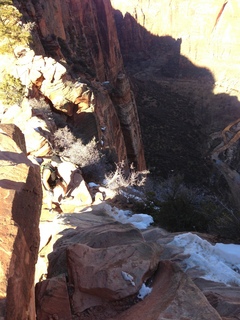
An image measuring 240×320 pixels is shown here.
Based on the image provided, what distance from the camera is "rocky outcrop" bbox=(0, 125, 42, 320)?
8.52 feet

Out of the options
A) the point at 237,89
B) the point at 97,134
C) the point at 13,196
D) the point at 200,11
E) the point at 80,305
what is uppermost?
the point at 200,11

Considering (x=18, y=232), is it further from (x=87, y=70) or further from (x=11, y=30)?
(x=87, y=70)

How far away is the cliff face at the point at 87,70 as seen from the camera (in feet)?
41.3

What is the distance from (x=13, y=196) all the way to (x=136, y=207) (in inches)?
249

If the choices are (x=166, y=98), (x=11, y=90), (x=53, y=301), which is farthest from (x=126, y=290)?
(x=166, y=98)

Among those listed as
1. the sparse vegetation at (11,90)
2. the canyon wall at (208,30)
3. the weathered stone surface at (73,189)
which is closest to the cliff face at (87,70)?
the sparse vegetation at (11,90)

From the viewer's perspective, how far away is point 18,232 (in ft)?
9.76

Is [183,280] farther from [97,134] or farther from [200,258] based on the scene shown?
[97,134]

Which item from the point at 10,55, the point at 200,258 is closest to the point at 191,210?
the point at 200,258

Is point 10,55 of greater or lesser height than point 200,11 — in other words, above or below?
below

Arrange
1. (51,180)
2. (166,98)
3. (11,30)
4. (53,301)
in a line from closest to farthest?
(53,301) < (51,180) < (11,30) < (166,98)

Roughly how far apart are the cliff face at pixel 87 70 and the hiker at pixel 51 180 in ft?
14.1

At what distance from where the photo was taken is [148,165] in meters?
23.9

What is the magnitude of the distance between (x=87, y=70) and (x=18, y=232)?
19206mm
